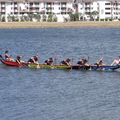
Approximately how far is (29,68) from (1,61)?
339cm

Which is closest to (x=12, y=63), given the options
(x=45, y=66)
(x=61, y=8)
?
(x=45, y=66)

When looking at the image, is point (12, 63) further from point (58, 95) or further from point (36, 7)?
point (36, 7)

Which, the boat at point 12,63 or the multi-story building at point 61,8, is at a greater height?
the multi-story building at point 61,8

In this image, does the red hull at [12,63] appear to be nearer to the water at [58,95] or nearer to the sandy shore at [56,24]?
the water at [58,95]

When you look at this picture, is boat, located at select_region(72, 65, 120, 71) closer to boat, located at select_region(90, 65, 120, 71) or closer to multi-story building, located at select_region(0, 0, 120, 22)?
boat, located at select_region(90, 65, 120, 71)

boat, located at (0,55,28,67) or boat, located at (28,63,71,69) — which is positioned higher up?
boat, located at (0,55,28,67)

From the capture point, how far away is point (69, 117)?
30.4 metres

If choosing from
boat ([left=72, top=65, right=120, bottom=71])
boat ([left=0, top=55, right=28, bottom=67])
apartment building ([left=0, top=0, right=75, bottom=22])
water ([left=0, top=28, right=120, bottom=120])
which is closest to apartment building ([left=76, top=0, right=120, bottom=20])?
apartment building ([left=0, top=0, right=75, bottom=22])

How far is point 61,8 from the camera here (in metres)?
194

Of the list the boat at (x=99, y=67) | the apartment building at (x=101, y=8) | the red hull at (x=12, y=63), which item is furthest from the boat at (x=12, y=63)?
the apartment building at (x=101, y=8)

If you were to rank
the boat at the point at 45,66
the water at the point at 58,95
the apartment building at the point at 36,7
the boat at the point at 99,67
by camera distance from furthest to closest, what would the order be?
the apartment building at the point at 36,7 < the boat at the point at 45,66 < the boat at the point at 99,67 < the water at the point at 58,95

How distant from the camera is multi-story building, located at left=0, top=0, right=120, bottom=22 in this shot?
18850 centimetres

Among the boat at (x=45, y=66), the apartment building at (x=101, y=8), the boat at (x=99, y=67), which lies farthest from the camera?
the apartment building at (x=101, y=8)

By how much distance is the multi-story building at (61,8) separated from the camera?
188 metres
